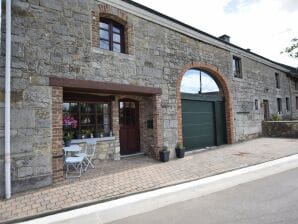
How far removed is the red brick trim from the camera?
5.06 meters

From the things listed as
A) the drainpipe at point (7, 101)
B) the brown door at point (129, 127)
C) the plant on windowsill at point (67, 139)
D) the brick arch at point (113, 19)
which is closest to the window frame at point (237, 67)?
the brown door at point (129, 127)

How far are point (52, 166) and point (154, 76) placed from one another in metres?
4.21

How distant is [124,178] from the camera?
5168mm

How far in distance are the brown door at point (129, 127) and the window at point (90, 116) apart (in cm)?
66

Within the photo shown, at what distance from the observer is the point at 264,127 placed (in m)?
12.5

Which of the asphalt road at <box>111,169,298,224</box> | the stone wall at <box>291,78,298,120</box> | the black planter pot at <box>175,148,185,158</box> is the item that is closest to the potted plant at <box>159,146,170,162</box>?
the black planter pot at <box>175,148,185,158</box>

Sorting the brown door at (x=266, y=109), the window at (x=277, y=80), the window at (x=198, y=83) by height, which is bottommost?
the brown door at (x=266, y=109)

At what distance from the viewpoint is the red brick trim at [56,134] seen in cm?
506

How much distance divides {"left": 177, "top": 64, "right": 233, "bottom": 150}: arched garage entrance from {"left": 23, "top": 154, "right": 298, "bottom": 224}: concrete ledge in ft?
9.38

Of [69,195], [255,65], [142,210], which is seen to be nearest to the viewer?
[142,210]

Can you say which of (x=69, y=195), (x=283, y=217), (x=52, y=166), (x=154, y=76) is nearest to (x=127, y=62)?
(x=154, y=76)

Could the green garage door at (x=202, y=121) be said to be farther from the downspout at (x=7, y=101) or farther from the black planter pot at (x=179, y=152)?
the downspout at (x=7, y=101)

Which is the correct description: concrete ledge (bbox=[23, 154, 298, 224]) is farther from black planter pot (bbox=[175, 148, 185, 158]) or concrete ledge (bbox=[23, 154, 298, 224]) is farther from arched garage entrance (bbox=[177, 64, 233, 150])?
arched garage entrance (bbox=[177, 64, 233, 150])

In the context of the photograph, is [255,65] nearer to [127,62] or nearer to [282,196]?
[127,62]
